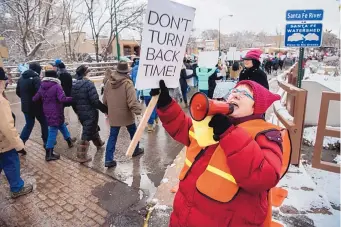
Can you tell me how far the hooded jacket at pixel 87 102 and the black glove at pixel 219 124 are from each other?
3.43 meters

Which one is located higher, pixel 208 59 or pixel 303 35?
pixel 303 35

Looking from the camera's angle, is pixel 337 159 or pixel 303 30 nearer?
pixel 303 30

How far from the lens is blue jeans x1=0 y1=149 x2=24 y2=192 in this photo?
11.9 ft

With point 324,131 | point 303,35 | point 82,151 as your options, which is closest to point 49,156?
point 82,151

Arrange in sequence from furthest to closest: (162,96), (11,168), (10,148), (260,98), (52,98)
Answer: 1. (52,98)
2. (11,168)
3. (10,148)
4. (162,96)
5. (260,98)

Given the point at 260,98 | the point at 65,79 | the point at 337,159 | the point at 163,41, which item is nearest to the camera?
the point at 260,98

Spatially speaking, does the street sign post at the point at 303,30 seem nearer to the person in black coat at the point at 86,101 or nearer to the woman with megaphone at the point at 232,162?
the person in black coat at the point at 86,101

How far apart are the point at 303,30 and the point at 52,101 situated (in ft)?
16.9

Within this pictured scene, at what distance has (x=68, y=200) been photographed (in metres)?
3.61

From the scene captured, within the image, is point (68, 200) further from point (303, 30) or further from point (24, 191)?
point (303, 30)

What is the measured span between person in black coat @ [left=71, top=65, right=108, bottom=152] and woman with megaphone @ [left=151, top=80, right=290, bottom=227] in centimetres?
313

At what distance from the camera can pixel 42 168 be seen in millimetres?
4672

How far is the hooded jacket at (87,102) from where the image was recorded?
4.55 metres

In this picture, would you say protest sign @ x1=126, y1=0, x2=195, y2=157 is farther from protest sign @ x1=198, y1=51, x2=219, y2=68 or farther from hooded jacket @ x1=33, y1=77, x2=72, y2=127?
protest sign @ x1=198, y1=51, x2=219, y2=68
